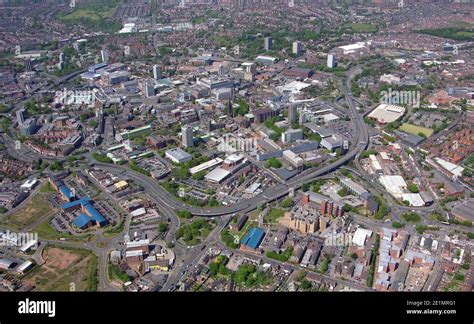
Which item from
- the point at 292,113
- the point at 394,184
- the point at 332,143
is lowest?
the point at 394,184

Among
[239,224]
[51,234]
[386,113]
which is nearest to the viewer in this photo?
[239,224]

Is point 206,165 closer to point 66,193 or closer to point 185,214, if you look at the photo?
point 185,214

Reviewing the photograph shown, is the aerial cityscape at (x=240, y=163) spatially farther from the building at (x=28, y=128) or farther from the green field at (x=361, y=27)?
the green field at (x=361, y=27)

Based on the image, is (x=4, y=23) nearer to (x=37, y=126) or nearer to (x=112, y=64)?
(x=112, y=64)

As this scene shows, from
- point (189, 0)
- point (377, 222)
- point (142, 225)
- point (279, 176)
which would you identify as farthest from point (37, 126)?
point (189, 0)

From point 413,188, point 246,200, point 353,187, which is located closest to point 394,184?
point 413,188
